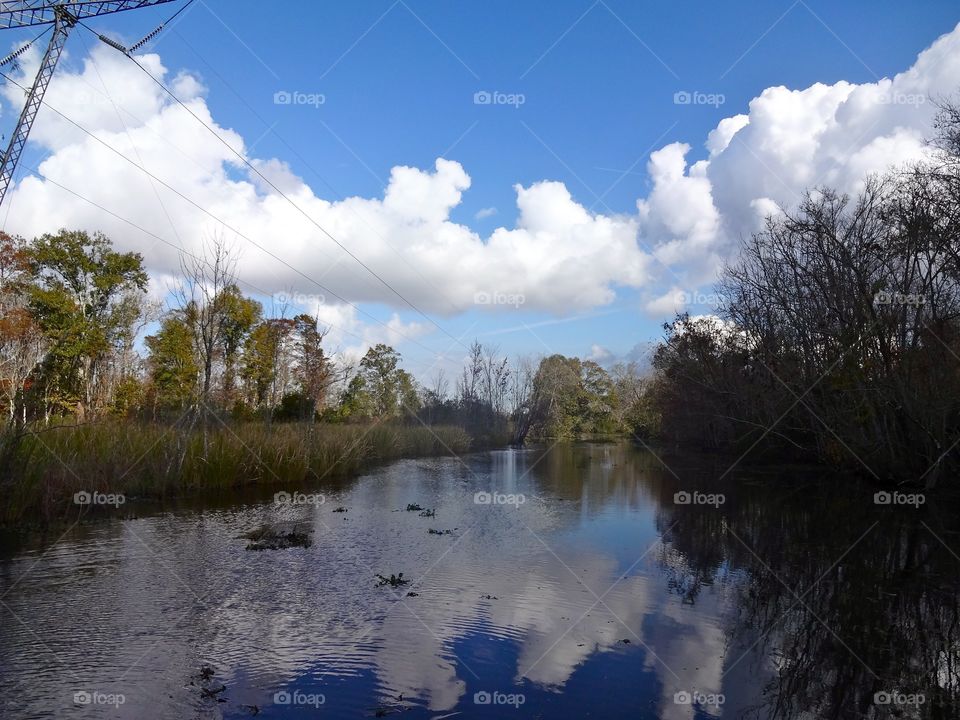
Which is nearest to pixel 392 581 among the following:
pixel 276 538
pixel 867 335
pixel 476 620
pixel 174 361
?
pixel 476 620

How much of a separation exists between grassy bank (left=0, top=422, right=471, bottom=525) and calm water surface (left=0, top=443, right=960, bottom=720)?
101 centimetres

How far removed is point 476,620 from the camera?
6.45 meters

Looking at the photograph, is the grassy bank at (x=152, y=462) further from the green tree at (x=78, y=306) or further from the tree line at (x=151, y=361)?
the green tree at (x=78, y=306)

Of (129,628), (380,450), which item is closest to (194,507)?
(129,628)

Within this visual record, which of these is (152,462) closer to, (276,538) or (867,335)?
(276,538)

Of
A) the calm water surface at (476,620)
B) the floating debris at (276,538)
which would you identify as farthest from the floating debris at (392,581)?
the floating debris at (276,538)

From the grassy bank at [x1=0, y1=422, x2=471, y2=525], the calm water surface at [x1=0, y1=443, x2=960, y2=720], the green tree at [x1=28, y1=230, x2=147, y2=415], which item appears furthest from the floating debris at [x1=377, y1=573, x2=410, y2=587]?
the green tree at [x1=28, y1=230, x2=147, y2=415]

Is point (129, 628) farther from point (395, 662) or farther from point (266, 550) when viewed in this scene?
point (266, 550)

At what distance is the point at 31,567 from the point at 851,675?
873 cm

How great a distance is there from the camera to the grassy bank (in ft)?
33.7

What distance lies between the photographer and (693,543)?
10.9 meters

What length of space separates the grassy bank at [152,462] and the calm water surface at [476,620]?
3.31 ft

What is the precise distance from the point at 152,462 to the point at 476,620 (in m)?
9.46

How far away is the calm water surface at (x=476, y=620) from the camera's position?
4.71m
